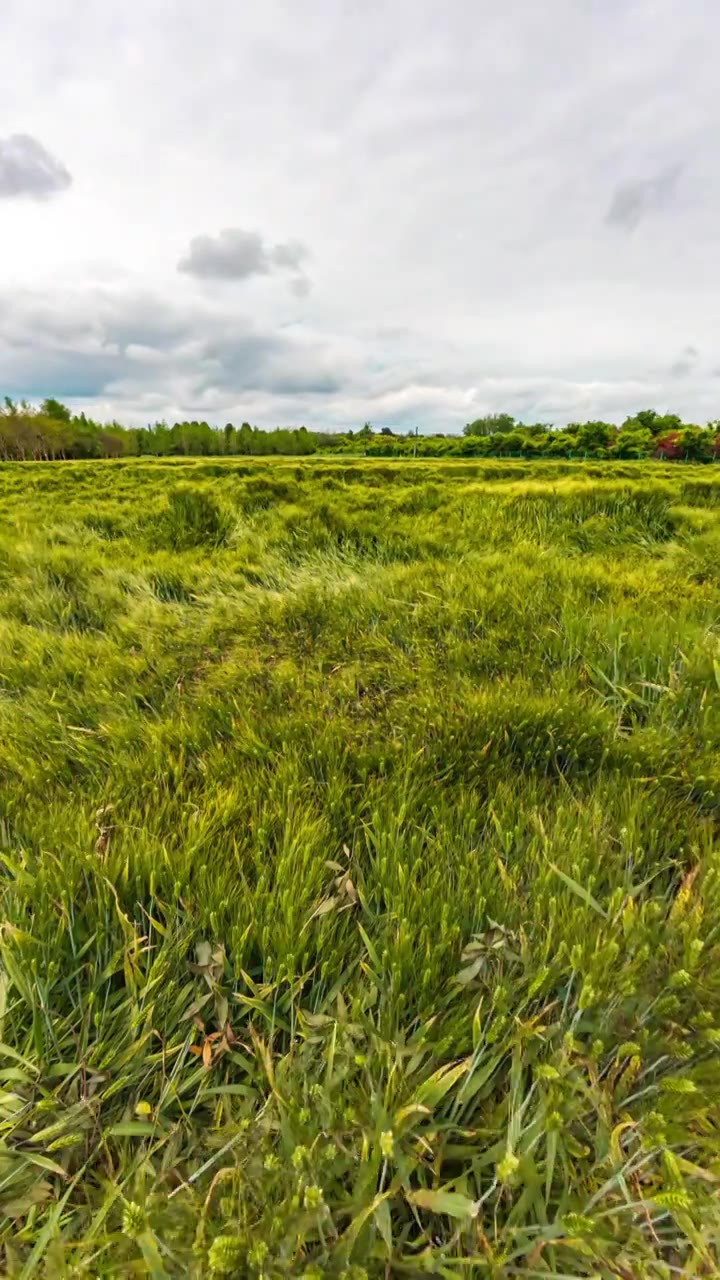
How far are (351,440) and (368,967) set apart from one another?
14126 cm

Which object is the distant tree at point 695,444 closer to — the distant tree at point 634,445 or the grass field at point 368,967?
the distant tree at point 634,445

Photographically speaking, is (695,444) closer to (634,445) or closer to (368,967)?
(634,445)

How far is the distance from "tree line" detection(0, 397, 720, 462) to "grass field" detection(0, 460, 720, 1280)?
280 feet

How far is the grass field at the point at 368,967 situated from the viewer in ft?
2.74

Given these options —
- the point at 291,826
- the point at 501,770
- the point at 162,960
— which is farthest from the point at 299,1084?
the point at 501,770

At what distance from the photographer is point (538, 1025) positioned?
1035mm

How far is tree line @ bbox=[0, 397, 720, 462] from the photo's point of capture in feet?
242

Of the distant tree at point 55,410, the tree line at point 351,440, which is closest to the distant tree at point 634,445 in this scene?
the tree line at point 351,440

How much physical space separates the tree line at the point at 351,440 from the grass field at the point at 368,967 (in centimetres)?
8535

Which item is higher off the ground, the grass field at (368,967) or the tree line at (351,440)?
the tree line at (351,440)

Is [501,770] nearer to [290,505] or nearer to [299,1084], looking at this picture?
[299,1084]

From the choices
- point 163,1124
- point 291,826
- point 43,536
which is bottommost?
point 163,1124

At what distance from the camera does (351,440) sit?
133m

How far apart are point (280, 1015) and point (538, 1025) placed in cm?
53
